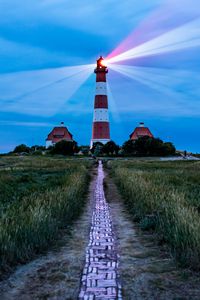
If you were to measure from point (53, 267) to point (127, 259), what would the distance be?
1.28 meters

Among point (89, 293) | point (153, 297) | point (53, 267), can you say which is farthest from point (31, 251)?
point (153, 297)

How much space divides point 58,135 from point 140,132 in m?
21.3

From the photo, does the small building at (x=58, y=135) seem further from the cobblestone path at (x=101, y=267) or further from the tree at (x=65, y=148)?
the cobblestone path at (x=101, y=267)

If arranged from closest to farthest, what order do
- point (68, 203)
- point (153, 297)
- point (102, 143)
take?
point (153, 297) < point (68, 203) < point (102, 143)

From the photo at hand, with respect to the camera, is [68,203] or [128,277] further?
[68,203]

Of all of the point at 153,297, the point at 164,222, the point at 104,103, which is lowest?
the point at 153,297

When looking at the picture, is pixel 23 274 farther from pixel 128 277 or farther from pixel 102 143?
pixel 102 143

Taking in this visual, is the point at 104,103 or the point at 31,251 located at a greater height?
the point at 104,103

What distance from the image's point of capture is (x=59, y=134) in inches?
4168

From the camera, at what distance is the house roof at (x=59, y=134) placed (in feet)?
345

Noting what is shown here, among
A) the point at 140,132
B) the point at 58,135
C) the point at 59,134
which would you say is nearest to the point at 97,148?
the point at 140,132

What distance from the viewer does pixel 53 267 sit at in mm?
6395

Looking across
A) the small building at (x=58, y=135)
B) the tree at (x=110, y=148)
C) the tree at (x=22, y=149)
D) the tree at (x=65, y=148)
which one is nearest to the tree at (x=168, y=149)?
the tree at (x=110, y=148)

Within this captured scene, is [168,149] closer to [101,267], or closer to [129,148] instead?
[129,148]
